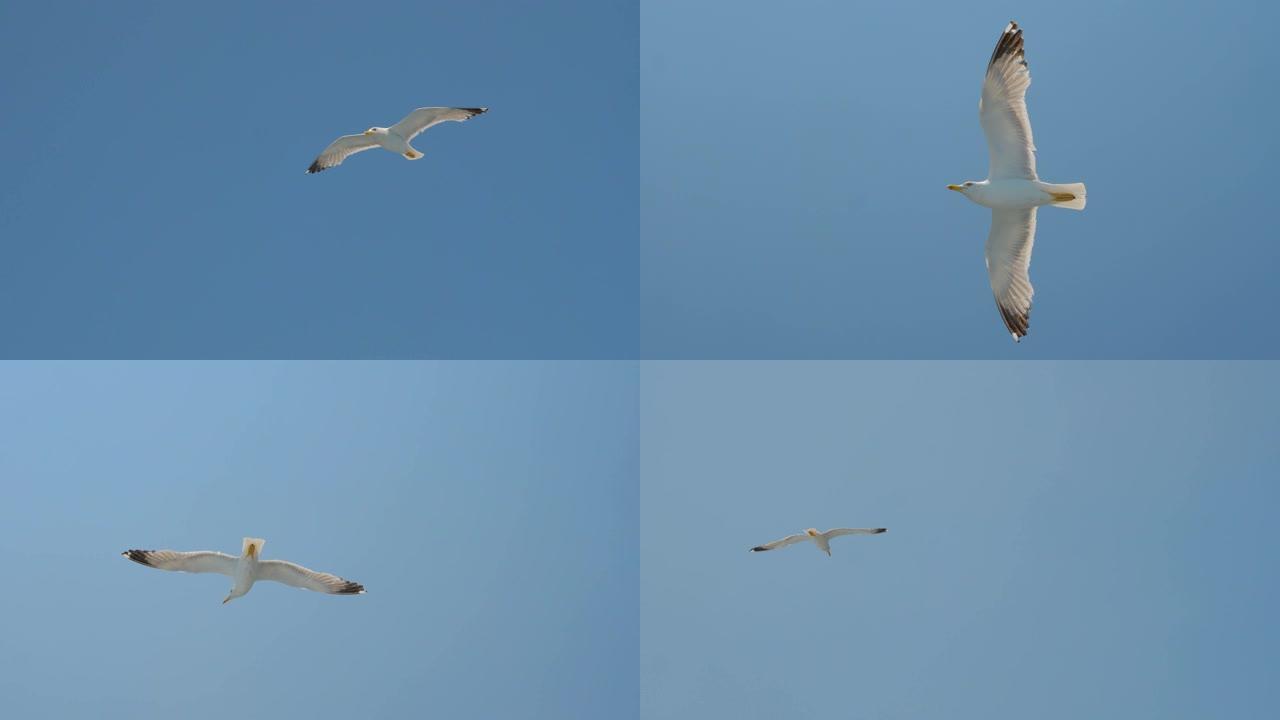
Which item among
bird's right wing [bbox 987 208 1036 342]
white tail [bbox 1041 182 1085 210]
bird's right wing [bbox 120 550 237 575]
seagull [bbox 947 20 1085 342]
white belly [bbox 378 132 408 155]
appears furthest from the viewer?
white belly [bbox 378 132 408 155]

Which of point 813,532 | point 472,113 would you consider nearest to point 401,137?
point 472,113

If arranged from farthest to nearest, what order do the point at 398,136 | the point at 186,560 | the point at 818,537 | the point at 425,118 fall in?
1. the point at 818,537
2. the point at 398,136
3. the point at 425,118
4. the point at 186,560

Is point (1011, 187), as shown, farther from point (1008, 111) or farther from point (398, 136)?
point (398, 136)

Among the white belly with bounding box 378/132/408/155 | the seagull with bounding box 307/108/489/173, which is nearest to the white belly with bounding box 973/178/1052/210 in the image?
the seagull with bounding box 307/108/489/173

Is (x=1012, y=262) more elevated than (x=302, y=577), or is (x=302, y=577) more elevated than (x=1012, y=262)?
(x=1012, y=262)

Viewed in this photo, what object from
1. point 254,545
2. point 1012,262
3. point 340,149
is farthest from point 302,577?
point 1012,262

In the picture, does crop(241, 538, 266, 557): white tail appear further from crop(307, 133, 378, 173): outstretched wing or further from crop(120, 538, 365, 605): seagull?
crop(307, 133, 378, 173): outstretched wing

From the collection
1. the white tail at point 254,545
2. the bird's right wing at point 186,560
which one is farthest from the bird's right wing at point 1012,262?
the bird's right wing at point 186,560
